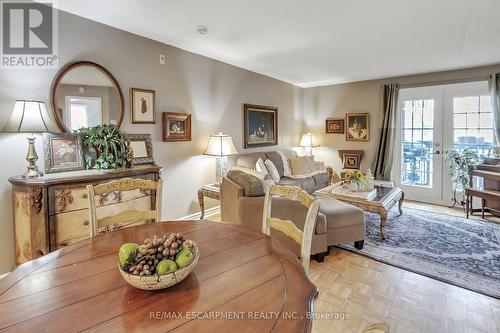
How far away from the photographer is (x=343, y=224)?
2.78 m

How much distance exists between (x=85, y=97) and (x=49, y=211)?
1.26 m

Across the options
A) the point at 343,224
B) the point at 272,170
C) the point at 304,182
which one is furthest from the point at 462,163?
the point at 272,170

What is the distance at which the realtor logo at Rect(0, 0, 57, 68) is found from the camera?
2.27 meters

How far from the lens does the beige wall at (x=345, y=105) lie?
4895mm

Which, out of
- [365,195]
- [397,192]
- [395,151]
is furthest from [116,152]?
[395,151]

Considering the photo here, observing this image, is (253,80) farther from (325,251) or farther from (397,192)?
(325,251)

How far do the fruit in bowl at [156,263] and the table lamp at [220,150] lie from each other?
2896 millimetres

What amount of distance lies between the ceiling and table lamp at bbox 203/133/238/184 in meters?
1.21

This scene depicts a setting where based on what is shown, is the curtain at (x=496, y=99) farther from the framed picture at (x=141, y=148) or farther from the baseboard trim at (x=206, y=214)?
the framed picture at (x=141, y=148)

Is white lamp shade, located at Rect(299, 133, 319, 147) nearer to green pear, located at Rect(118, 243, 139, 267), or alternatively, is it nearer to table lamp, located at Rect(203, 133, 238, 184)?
table lamp, located at Rect(203, 133, 238, 184)

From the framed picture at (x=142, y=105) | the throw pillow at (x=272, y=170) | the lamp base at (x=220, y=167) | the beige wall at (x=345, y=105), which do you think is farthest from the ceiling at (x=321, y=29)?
the throw pillow at (x=272, y=170)

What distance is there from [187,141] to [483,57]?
4.41 meters

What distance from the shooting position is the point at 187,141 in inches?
149

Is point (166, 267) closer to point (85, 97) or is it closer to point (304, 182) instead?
point (85, 97)
